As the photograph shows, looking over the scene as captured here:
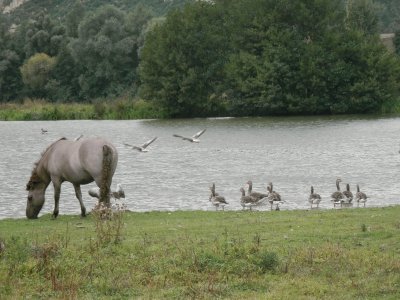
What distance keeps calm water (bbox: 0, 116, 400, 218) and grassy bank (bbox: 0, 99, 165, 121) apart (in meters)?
6.39

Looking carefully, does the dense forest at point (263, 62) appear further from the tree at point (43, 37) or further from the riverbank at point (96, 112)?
the tree at point (43, 37)

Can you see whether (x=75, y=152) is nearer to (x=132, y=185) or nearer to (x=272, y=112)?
(x=132, y=185)

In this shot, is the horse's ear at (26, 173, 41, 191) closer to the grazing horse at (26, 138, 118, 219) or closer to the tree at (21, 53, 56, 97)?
the grazing horse at (26, 138, 118, 219)

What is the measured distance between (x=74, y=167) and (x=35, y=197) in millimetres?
1537

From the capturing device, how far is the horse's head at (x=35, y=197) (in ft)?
69.5

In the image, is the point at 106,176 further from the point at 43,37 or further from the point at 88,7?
the point at 88,7

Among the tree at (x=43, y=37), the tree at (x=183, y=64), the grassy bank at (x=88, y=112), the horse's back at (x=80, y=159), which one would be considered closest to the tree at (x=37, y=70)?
the tree at (x=43, y=37)

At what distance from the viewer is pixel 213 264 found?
39.3 feet

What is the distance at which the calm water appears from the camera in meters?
27.8

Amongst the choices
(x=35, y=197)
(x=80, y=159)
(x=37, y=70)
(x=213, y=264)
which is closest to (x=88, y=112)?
(x=37, y=70)

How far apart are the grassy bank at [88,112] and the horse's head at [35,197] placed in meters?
55.5

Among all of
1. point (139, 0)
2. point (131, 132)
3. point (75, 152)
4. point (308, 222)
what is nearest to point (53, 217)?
point (75, 152)

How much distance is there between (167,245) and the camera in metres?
13.7

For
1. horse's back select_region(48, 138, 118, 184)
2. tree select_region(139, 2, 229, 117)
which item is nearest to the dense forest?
tree select_region(139, 2, 229, 117)
